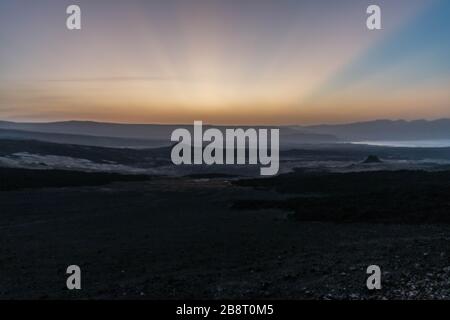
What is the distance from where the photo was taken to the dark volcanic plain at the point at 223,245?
552 inches

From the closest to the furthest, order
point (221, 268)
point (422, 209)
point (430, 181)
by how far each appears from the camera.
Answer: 1. point (221, 268)
2. point (422, 209)
3. point (430, 181)

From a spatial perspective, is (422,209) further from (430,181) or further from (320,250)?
(430,181)

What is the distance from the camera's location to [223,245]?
2098cm

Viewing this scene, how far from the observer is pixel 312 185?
51.3 meters

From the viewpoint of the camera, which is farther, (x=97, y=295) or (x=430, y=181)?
(x=430, y=181)

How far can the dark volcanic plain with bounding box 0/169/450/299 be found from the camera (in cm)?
1402

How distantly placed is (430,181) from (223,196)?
22.1m
